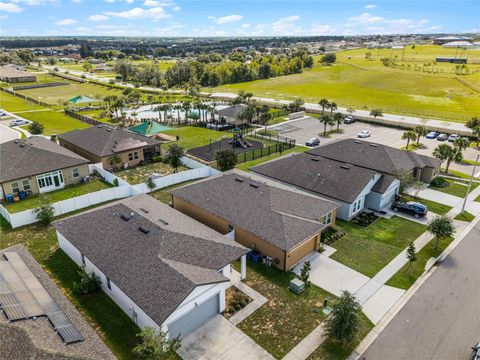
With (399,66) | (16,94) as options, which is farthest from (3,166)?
(399,66)

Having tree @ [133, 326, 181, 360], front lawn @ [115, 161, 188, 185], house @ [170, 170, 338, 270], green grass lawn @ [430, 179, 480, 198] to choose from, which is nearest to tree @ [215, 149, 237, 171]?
front lawn @ [115, 161, 188, 185]

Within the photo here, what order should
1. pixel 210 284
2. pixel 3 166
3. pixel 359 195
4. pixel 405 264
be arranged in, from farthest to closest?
pixel 3 166
pixel 359 195
pixel 405 264
pixel 210 284

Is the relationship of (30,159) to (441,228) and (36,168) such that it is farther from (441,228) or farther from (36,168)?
(441,228)

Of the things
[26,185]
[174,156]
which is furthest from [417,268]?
[26,185]

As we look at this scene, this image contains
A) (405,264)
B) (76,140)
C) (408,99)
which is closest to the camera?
Result: (405,264)

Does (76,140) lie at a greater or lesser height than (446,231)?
greater

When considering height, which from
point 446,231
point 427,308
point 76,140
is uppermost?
point 76,140

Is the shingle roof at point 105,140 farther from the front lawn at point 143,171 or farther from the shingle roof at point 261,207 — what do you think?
the shingle roof at point 261,207

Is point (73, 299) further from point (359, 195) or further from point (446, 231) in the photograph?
point (446, 231)
